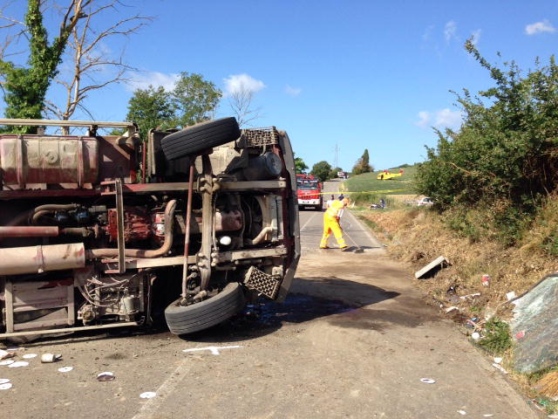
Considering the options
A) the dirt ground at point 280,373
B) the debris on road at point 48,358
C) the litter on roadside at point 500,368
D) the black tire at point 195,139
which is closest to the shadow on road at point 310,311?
the dirt ground at point 280,373

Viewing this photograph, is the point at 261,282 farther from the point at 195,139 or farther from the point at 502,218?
the point at 502,218

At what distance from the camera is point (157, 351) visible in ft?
17.9

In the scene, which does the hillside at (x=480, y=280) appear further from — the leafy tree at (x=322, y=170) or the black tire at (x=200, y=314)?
the leafy tree at (x=322, y=170)

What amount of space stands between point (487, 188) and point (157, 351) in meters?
6.53

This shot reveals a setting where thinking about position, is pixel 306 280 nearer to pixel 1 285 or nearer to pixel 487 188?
pixel 487 188

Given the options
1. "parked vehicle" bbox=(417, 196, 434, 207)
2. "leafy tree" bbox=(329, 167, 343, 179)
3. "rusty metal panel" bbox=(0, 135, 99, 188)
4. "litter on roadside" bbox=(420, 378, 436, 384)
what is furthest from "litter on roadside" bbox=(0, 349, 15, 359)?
"leafy tree" bbox=(329, 167, 343, 179)

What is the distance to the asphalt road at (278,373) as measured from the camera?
401 cm

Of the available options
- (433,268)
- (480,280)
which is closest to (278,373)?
(480,280)

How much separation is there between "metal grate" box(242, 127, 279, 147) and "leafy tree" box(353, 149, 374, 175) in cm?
12274

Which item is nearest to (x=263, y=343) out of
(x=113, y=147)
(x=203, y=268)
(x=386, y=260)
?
(x=203, y=268)

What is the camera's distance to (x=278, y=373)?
4797mm

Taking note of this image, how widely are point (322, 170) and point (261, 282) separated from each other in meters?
116

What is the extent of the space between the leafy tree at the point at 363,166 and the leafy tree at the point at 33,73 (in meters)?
114

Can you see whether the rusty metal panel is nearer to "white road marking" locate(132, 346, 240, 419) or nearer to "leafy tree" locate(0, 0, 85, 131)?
"white road marking" locate(132, 346, 240, 419)
